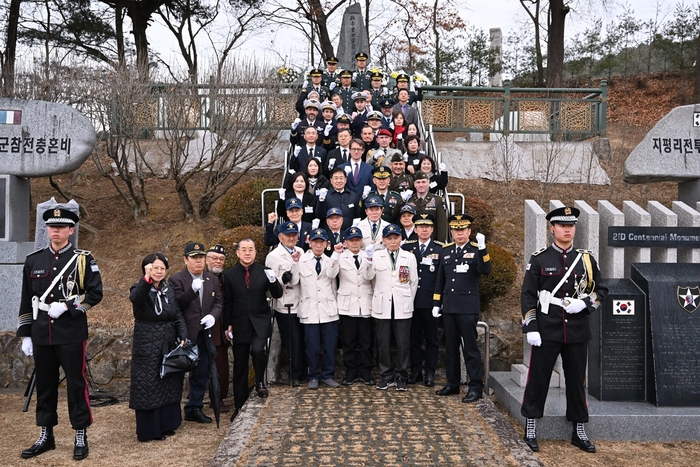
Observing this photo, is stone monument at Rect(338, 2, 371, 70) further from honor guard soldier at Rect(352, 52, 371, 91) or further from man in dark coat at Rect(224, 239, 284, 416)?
man in dark coat at Rect(224, 239, 284, 416)

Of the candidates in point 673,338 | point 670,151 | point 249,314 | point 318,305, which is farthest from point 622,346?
point 249,314

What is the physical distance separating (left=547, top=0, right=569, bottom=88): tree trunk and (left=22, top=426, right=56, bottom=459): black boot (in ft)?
58.9

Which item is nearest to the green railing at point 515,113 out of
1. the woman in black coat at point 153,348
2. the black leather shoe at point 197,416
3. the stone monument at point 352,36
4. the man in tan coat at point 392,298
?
the stone monument at point 352,36

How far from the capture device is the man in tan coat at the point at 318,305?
7480 millimetres

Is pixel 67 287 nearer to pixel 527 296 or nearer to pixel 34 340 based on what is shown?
pixel 34 340

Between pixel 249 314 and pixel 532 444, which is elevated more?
pixel 249 314

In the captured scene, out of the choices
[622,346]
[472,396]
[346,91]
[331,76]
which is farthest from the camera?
[331,76]

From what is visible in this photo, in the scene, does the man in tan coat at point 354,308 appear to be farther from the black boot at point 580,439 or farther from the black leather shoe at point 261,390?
the black boot at point 580,439

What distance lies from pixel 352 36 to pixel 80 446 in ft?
47.0

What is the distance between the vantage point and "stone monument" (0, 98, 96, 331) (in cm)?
898

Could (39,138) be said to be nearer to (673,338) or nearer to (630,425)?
(630,425)

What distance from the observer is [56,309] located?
6020 millimetres

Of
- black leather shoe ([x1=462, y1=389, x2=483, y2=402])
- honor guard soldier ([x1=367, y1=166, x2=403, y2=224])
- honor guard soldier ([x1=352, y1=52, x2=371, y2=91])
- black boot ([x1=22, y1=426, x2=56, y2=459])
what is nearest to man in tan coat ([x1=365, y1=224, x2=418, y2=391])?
black leather shoe ([x1=462, y1=389, x2=483, y2=402])

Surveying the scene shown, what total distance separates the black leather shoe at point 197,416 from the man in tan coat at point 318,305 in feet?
3.72
